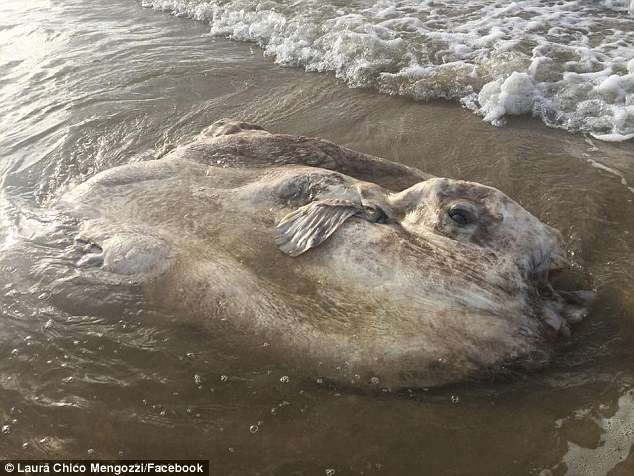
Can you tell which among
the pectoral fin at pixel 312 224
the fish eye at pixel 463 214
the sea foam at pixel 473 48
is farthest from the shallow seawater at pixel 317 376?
the fish eye at pixel 463 214

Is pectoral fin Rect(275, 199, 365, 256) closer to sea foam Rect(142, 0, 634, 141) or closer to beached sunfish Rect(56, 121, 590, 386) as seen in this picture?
beached sunfish Rect(56, 121, 590, 386)

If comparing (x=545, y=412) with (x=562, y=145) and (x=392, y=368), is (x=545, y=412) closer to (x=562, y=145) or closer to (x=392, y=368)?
(x=392, y=368)

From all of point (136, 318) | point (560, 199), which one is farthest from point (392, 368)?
point (560, 199)

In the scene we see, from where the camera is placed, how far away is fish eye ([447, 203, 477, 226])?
3.48 m

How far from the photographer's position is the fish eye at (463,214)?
3482mm

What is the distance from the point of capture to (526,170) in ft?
17.1

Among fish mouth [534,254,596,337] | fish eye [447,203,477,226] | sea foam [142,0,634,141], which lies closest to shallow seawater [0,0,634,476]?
fish mouth [534,254,596,337]

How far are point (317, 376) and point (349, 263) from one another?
0.74m

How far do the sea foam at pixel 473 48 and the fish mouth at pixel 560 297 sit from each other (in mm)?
2636

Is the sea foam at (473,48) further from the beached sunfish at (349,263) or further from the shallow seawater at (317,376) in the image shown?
the beached sunfish at (349,263)

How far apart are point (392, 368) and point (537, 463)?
0.90 metres

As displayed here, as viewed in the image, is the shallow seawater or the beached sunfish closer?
the shallow seawater

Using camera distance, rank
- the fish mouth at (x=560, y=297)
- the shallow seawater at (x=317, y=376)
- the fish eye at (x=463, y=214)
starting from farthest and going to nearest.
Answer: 1. the fish eye at (x=463, y=214)
2. the fish mouth at (x=560, y=297)
3. the shallow seawater at (x=317, y=376)

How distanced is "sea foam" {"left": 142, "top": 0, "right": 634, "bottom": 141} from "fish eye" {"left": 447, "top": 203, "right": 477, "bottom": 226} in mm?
2956
